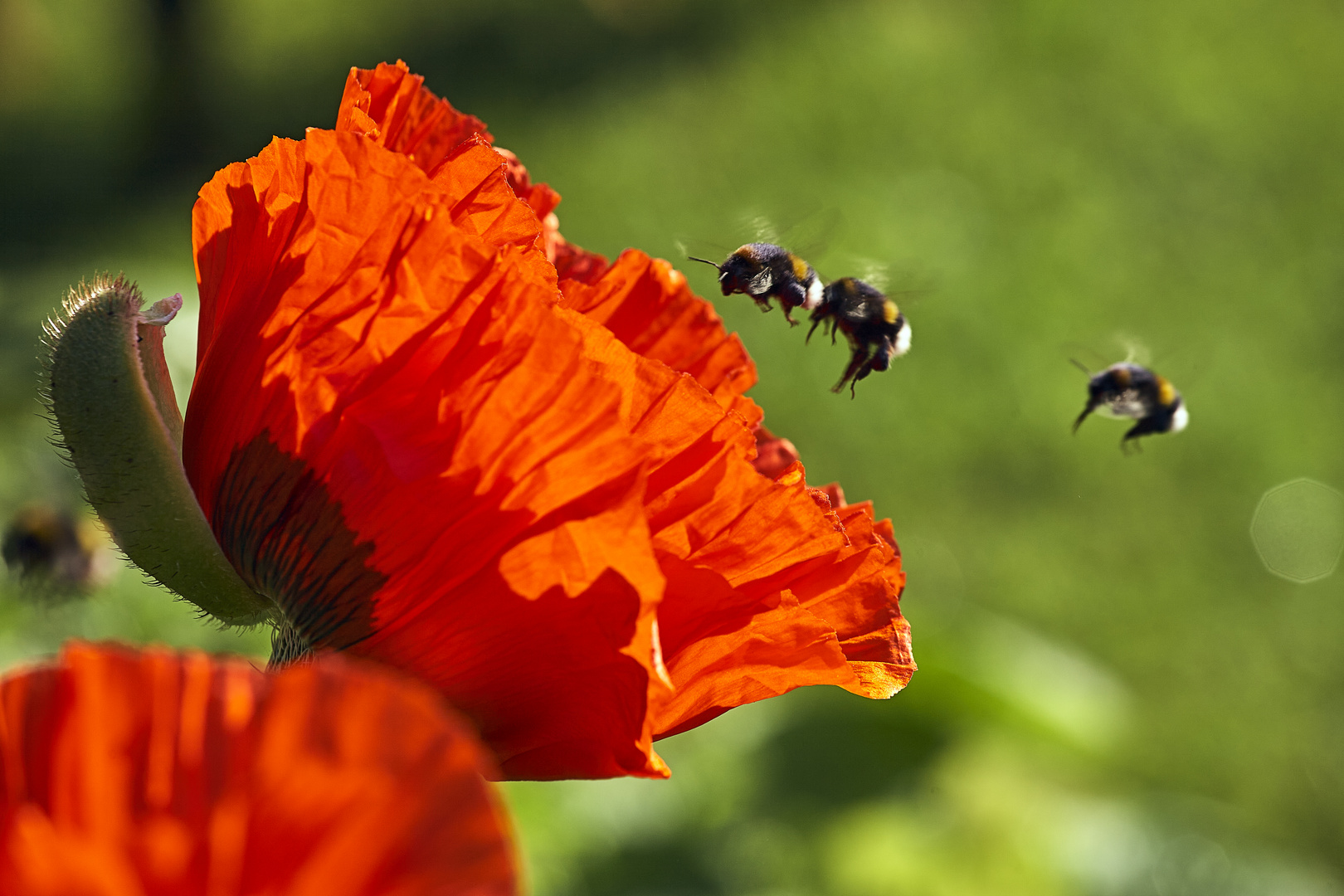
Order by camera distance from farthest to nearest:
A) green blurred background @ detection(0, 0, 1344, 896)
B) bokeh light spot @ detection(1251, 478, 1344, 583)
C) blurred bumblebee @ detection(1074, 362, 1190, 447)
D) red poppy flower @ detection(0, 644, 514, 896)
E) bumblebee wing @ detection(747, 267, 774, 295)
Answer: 1. bokeh light spot @ detection(1251, 478, 1344, 583)
2. green blurred background @ detection(0, 0, 1344, 896)
3. blurred bumblebee @ detection(1074, 362, 1190, 447)
4. bumblebee wing @ detection(747, 267, 774, 295)
5. red poppy flower @ detection(0, 644, 514, 896)

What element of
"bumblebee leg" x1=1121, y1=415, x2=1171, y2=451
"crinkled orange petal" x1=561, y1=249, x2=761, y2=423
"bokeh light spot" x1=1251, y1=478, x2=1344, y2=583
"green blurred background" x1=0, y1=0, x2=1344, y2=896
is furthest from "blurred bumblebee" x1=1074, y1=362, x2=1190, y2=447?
"bokeh light spot" x1=1251, y1=478, x2=1344, y2=583

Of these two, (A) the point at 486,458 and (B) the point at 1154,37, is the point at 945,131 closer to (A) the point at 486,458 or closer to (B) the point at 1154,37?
(B) the point at 1154,37

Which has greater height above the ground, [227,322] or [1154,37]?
[1154,37]

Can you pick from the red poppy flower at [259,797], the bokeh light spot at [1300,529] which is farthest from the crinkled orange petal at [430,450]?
the bokeh light spot at [1300,529]

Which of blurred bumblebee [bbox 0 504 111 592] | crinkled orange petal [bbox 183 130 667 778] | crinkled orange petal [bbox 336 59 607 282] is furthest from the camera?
blurred bumblebee [bbox 0 504 111 592]

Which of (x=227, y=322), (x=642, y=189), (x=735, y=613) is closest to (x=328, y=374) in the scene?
(x=227, y=322)

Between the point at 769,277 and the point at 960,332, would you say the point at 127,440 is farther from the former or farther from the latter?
the point at 960,332

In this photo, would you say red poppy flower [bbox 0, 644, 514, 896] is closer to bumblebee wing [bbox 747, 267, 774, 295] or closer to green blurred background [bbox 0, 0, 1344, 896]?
bumblebee wing [bbox 747, 267, 774, 295]
